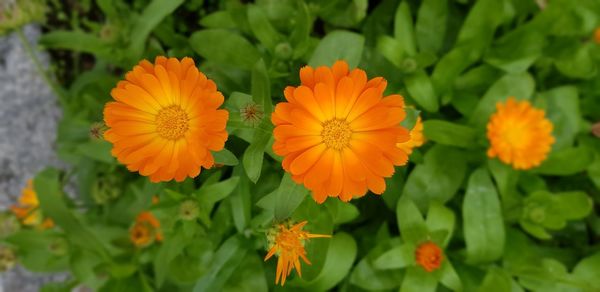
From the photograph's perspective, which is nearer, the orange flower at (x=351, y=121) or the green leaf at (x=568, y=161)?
the orange flower at (x=351, y=121)

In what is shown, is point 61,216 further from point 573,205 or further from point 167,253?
point 573,205

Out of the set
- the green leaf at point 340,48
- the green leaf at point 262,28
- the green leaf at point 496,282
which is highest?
the green leaf at point 262,28

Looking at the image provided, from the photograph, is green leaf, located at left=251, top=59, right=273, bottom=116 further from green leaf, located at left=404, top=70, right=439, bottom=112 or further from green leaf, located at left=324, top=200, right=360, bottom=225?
green leaf, located at left=404, top=70, right=439, bottom=112

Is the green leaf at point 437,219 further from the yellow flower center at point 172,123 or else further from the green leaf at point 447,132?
the yellow flower center at point 172,123

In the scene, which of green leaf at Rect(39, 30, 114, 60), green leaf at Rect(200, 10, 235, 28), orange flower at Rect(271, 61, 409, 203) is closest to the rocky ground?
green leaf at Rect(39, 30, 114, 60)

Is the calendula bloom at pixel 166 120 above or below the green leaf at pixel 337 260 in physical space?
above

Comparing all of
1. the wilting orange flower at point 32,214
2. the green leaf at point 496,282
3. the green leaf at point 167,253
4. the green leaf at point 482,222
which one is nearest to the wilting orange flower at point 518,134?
the green leaf at point 482,222
